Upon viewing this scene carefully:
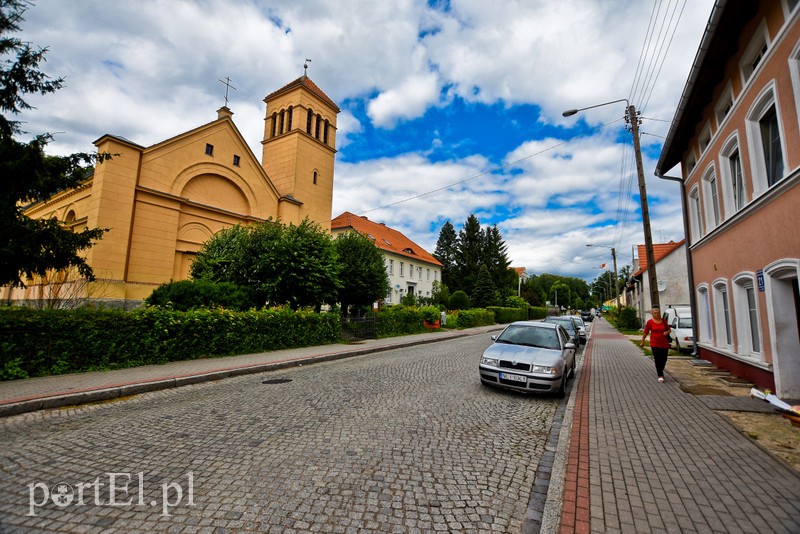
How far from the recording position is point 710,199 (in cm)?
1055

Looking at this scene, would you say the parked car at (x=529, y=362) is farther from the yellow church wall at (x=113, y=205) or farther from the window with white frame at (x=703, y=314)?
the yellow church wall at (x=113, y=205)

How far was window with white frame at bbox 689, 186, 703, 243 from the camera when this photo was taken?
11602mm

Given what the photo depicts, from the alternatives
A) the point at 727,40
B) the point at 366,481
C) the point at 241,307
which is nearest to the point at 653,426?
the point at 366,481

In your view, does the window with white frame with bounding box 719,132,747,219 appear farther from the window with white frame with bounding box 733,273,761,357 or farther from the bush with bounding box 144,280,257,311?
the bush with bounding box 144,280,257,311

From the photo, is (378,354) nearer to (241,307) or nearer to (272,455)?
(241,307)

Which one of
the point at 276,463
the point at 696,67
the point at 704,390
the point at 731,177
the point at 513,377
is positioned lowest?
the point at 276,463

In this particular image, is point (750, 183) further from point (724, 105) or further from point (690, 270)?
point (690, 270)

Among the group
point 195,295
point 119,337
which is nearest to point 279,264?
point 195,295

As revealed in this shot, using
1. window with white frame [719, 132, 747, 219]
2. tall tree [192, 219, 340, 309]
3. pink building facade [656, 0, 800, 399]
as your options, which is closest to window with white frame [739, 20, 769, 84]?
pink building facade [656, 0, 800, 399]

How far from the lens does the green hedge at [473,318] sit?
2952 centimetres

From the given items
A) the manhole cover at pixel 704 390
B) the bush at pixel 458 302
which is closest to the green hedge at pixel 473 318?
the bush at pixel 458 302

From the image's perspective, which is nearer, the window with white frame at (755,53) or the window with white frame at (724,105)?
the window with white frame at (755,53)

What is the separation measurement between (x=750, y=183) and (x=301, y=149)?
27.8 meters

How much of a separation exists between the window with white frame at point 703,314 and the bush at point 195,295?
1606 cm
